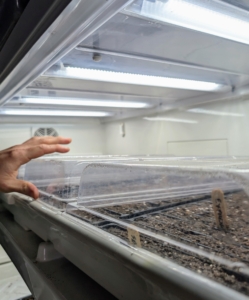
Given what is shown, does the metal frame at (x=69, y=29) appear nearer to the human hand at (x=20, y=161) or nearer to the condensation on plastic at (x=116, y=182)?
the human hand at (x=20, y=161)

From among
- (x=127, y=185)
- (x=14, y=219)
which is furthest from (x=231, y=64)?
(x=14, y=219)

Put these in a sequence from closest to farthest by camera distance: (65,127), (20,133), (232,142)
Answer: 1. (232,142)
2. (20,133)
3. (65,127)

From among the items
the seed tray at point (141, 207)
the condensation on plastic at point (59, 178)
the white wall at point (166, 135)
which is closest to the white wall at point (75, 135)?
the white wall at point (166, 135)

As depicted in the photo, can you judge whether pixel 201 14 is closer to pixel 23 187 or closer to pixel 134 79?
pixel 134 79

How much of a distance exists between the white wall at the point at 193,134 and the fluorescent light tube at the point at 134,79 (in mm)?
288

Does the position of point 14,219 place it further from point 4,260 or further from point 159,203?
point 159,203

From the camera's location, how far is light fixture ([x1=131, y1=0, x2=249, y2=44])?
0.88m

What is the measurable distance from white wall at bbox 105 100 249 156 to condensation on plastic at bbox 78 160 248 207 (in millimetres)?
1411

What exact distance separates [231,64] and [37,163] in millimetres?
1368

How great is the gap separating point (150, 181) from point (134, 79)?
110cm

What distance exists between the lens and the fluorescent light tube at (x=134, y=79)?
5.17 ft

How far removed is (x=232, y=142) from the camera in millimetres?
2129

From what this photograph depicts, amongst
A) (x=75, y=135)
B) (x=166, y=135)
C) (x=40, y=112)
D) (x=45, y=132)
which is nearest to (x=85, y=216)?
Result: (x=166, y=135)

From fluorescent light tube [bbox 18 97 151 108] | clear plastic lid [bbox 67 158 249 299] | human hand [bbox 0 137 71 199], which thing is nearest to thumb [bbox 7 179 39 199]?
human hand [bbox 0 137 71 199]
